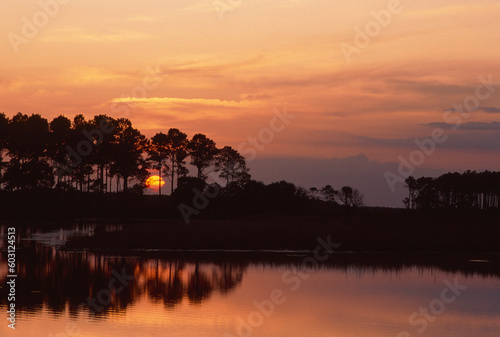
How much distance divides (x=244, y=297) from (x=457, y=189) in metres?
122

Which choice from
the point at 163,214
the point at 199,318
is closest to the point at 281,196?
the point at 163,214

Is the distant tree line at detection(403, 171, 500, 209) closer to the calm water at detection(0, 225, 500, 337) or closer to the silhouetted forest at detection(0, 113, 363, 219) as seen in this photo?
the silhouetted forest at detection(0, 113, 363, 219)

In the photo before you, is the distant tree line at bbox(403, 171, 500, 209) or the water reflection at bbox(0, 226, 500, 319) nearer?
the water reflection at bbox(0, 226, 500, 319)

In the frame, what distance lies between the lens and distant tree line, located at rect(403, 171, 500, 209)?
13662cm

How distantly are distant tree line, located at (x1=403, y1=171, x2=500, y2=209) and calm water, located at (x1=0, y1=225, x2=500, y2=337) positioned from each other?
98.7m

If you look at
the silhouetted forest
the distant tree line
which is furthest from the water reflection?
the distant tree line

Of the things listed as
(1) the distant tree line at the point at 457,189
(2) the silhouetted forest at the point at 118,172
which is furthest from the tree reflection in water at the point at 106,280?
(1) the distant tree line at the point at 457,189

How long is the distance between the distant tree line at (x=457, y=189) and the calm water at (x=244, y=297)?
9869cm

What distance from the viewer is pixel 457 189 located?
143m

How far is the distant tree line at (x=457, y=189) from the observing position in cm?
13662

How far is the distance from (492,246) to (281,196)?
4445 centimetres

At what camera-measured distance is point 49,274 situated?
106 feet

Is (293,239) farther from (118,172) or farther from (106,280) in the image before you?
(118,172)

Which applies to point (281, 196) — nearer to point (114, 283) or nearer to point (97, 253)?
point (97, 253)
